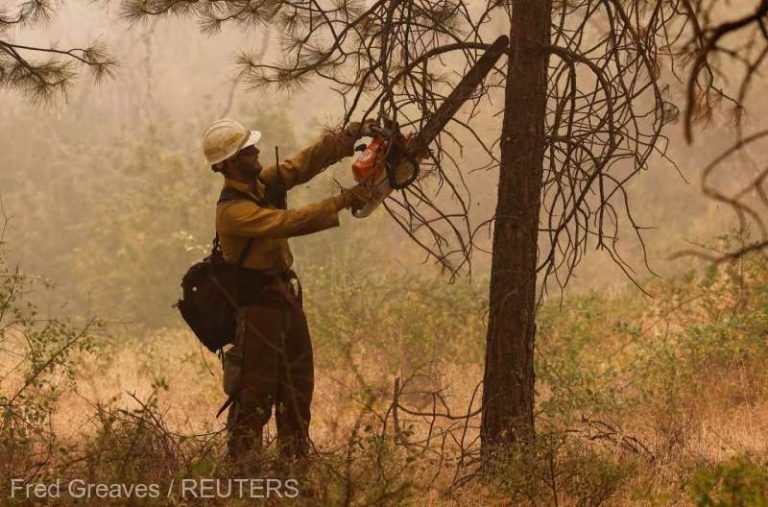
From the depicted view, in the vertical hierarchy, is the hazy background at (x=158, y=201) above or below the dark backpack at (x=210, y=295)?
above

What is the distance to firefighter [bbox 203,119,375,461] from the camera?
4863mm

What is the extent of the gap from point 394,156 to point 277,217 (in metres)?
0.66

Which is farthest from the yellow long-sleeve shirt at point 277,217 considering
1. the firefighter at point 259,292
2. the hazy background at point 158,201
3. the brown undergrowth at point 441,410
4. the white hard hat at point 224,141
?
the hazy background at point 158,201

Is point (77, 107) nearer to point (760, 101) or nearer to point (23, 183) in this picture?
point (23, 183)

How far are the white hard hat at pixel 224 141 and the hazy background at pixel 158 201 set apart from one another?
6153 mm

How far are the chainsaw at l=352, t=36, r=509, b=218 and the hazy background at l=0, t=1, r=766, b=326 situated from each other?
6.48 m

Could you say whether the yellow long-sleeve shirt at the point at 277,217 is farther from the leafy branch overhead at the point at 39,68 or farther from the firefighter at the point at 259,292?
the leafy branch overhead at the point at 39,68

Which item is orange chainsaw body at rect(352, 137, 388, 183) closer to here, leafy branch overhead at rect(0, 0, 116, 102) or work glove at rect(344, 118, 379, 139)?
work glove at rect(344, 118, 379, 139)

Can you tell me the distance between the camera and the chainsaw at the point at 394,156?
4.54m

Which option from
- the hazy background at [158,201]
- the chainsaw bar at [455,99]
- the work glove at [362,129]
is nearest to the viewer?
the chainsaw bar at [455,99]

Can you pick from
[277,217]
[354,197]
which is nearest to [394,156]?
[354,197]

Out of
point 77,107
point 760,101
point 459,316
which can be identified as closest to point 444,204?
point 760,101

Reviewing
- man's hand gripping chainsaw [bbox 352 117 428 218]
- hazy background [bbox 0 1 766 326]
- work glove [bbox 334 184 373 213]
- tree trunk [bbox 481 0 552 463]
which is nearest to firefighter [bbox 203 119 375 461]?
man's hand gripping chainsaw [bbox 352 117 428 218]

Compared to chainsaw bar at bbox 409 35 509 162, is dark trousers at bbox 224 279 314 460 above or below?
below
